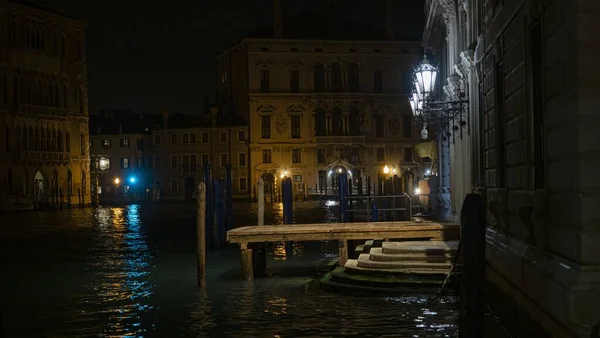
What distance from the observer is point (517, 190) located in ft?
31.6

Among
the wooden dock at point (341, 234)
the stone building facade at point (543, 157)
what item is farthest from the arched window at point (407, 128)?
the stone building facade at point (543, 157)

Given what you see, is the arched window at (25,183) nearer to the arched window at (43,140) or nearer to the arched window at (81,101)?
the arched window at (43,140)

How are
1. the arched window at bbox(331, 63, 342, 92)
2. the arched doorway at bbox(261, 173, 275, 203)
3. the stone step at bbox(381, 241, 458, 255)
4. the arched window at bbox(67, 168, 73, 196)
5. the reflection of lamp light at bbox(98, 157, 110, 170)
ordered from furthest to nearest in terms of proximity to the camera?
the reflection of lamp light at bbox(98, 157, 110, 170)
the arched window at bbox(331, 63, 342, 92)
the arched doorway at bbox(261, 173, 275, 203)
the arched window at bbox(67, 168, 73, 196)
the stone step at bbox(381, 241, 458, 255)

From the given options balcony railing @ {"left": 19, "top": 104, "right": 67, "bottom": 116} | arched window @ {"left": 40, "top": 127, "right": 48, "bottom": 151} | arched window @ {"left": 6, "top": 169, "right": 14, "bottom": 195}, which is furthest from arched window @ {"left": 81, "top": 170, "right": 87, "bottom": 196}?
arched window @ {"left": 6, "top": 169, "right": 14, "bottom": 195}

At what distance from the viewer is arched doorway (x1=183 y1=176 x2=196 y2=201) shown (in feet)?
254

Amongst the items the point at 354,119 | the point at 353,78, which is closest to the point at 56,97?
the point at 353,78

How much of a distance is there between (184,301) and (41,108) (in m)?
51.5

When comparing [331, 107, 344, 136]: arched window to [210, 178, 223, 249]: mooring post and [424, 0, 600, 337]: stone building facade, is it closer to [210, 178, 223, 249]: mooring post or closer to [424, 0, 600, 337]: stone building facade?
[210, 178, 223, 249]: mooring post

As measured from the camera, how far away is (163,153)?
78.8m

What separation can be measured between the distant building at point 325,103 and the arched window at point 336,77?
8 centimetres

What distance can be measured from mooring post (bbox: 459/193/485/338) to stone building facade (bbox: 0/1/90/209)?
56055 mm

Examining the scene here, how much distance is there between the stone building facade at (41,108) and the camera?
59.9 meters

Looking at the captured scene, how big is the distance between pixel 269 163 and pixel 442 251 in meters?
55.9

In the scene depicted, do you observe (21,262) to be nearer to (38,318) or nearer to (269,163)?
(38,318)
